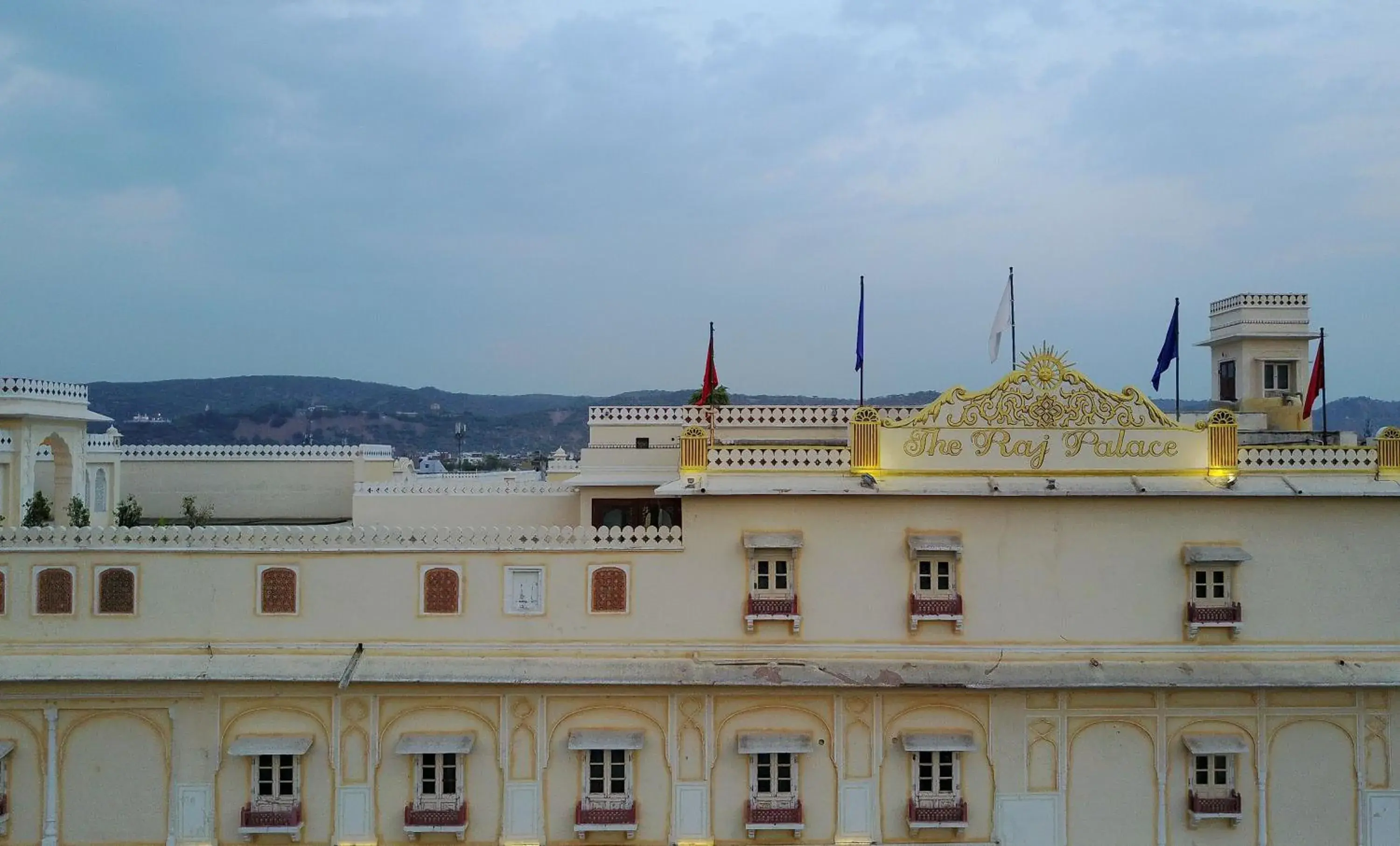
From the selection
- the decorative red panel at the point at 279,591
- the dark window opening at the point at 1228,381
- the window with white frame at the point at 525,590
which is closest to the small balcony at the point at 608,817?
the window with white frame at the point at 525,590

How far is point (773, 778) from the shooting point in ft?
46.6

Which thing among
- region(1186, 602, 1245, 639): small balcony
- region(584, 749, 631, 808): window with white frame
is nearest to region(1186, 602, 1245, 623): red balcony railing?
region(1186, 602, 1245, 639): small balcony

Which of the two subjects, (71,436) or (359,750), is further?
(71,436)

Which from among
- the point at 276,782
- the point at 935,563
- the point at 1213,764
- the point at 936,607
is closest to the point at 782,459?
the point at 935,563

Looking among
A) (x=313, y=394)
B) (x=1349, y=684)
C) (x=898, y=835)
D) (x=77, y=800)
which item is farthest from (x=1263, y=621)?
(x=313, y=394)

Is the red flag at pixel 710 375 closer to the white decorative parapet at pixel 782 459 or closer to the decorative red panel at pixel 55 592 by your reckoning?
the white decorative parapet at pixel 782 459

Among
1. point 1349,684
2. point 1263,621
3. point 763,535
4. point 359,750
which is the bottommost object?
point 359,750

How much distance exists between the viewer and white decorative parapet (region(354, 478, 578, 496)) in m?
20.3

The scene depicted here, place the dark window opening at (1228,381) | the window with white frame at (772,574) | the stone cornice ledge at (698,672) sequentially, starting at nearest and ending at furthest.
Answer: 1. the stone cornice ledge at (698,672)
2. the window with white frame at (772,574)
3. the dark window opening at (1228,381)

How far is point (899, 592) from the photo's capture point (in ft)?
47.0

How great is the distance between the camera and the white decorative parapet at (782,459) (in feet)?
47.6

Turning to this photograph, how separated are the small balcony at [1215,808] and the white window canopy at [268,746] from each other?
1438cm

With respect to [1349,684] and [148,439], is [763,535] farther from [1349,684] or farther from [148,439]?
[148,439]

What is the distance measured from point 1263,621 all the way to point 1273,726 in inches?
70.1
